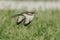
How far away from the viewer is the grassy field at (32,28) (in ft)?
17.5

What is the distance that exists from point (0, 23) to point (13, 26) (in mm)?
358

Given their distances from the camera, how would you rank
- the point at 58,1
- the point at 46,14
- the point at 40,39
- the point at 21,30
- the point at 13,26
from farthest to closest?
1. the point at 58,1
2. the point at 46,14
3. the point at 13,26
4. the point at 21,30
5. the point at 40,39

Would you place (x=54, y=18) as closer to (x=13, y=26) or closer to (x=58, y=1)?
(x=13, y=26)

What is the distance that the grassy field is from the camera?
17.5 feet

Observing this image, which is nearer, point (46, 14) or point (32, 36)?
point (32, 36)

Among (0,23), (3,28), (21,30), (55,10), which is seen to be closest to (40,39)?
(21,30)

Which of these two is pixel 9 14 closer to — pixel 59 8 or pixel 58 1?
pixel 59 8

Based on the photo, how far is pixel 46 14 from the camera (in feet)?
25.4

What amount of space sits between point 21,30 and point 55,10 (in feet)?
9.58

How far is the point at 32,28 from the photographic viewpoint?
5984mm

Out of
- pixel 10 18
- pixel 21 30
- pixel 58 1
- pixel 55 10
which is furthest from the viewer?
pixel 58 1

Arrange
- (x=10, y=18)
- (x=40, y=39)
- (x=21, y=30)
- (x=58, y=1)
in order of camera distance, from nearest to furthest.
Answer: (x=40, y=39), (x=21, y=30), (x=10, y=18), (x=58, y=1)

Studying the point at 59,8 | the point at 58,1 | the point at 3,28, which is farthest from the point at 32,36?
the point at 58,1

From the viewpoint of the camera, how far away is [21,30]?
5.64m
